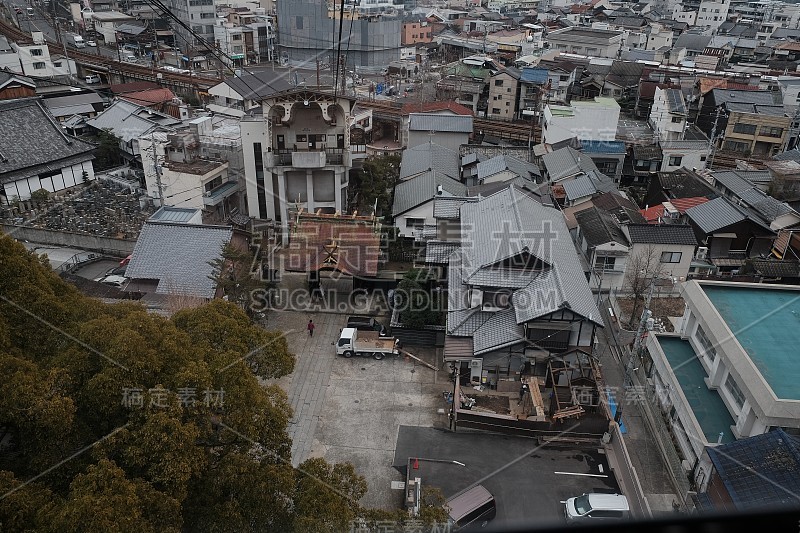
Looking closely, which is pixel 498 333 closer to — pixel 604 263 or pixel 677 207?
pixel 604 263

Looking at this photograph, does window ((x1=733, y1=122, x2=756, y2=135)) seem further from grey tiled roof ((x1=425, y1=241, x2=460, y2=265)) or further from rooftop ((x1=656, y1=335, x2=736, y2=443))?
grey tiled roof ((x1=425, y1=241, x2=460, y2=265))

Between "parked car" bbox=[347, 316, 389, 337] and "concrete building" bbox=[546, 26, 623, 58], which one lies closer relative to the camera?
"parked car" bbox=[347, 316, 389, 337]

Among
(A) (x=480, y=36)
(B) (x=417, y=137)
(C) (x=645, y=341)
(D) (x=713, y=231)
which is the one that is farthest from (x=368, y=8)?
(C) (x=645, y=341)

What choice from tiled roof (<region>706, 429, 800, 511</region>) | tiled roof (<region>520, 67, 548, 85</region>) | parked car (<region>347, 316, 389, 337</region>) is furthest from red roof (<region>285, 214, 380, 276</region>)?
tiled roof (<region>520, 67, 548, 85</region>)

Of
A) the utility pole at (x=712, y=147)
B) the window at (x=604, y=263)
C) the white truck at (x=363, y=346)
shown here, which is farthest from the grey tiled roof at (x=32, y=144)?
the utility pole at (x=712, y=147)

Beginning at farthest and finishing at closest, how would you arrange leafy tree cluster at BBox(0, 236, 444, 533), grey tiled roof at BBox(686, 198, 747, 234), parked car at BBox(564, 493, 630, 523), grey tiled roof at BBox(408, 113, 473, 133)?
1. grey tiled roof at BBox(408, 113, 473, 133)
2. grey tiled roof at BBox(686, 198, 747, 234)
3. parked car at BBox(564, 493, 630, 523)
4. leafy tree cluster at BBox(0, 236, 444, 533)

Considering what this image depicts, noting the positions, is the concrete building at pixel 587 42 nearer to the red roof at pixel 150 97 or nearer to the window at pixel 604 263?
the red roof at pixel 150 97

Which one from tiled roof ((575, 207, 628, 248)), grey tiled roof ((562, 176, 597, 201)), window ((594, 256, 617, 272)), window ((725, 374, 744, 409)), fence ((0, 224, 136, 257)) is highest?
grey tiled roof ((562, 176, 597, 201))
